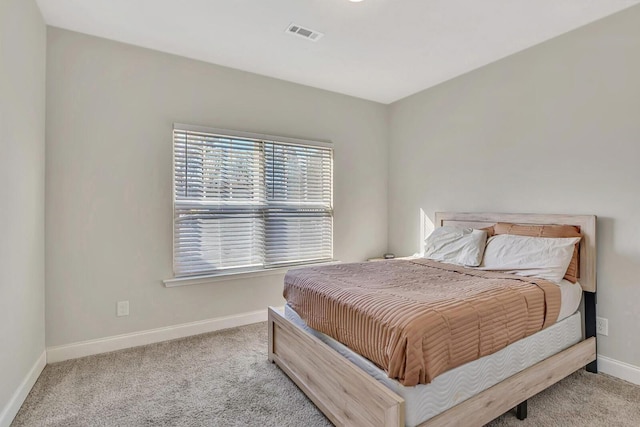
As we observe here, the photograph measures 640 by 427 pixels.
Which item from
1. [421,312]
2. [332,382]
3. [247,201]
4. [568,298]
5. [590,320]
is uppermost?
[247,201]

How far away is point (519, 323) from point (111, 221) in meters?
3.04

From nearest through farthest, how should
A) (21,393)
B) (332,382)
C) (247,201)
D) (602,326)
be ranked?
(332,382) → (21,393) → (602,326) → (247,201)

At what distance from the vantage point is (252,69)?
3.22 meters

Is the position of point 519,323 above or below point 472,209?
below

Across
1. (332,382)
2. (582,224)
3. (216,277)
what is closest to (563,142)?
(582,224)

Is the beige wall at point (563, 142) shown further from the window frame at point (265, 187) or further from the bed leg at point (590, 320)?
the window frame at point (265, 187)

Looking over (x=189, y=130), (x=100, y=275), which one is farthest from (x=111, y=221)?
(x=189, y=130)

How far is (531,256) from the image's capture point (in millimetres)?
2371

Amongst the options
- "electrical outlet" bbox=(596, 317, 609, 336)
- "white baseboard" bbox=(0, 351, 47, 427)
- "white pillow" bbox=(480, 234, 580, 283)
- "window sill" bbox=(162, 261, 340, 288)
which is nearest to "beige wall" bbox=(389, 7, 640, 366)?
"electrical outlet" bbox=(596, 317, 609, 336)

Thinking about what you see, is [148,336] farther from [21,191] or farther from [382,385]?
[382,385]

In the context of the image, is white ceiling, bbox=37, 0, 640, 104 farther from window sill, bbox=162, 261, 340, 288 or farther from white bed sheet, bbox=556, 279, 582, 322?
window sill, bbox=162, 261, 340, 288

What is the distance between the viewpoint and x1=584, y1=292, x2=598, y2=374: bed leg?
2.36 metres

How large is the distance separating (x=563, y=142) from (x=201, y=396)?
3250 mm

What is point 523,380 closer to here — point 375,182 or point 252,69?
point 375,182
